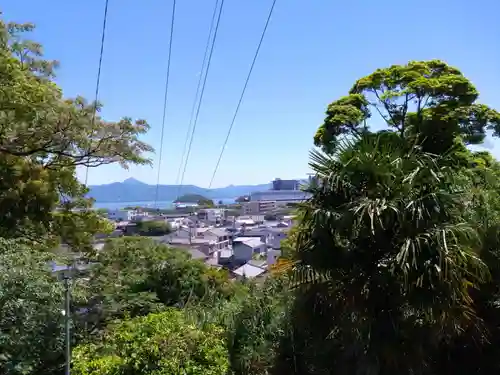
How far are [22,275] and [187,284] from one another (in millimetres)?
7230

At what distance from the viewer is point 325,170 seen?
13.8ft

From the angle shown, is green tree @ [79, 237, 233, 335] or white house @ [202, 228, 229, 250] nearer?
green tree @ [79, 237, 233, 335]

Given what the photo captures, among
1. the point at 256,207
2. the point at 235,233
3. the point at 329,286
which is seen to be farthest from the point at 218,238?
the point at 329,286

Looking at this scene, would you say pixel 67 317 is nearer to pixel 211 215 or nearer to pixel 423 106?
pixel 423 106

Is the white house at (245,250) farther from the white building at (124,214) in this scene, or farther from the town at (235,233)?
the white building at (124,214)

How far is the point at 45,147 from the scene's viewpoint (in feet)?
26.7

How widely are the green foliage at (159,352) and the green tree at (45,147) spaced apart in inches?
143

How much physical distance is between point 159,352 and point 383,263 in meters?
2.54

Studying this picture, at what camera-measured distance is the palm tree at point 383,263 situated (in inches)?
136

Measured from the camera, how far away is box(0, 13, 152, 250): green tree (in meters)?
6.72

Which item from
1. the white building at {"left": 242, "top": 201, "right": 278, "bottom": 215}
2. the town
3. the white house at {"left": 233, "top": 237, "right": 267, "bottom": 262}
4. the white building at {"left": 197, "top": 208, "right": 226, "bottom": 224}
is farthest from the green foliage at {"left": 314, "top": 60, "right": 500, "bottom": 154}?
the white building at {"left": 242, "top": 201, "right": 278, "bottom": 215}

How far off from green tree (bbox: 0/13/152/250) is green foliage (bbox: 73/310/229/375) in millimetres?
3630

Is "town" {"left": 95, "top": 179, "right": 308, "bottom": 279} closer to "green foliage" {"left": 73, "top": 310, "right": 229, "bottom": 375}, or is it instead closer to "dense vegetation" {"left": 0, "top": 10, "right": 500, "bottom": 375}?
"dense vegetation" {"left": 0, "top": 10, "right": 500, "bottom": 375}

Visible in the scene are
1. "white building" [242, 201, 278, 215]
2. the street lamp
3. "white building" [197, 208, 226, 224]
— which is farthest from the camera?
"white building" [242, 201, 278, 215]
